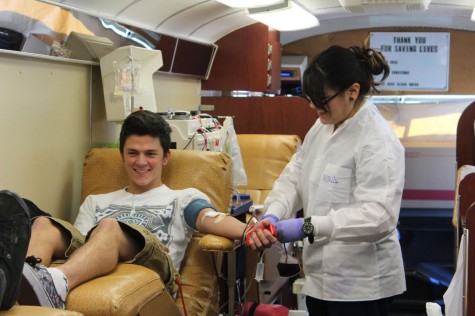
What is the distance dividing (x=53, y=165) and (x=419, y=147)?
4.59 m

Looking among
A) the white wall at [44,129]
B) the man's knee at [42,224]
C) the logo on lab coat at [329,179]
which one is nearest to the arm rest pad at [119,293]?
the man's knee at [42,224]

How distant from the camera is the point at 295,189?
296 centimetres

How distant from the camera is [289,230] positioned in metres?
2.65

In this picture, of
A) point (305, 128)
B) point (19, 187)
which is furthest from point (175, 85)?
point (19, 187)

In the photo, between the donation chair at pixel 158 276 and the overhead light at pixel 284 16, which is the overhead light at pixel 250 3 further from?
the donation chair at pixel 158 276

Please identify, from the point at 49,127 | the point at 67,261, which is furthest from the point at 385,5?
the point at 67,261

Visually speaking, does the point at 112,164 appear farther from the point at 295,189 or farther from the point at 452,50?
the point at 452,50

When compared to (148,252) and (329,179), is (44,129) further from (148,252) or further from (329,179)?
(329,179)

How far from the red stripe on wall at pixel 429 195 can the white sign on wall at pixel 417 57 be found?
112 centimetres

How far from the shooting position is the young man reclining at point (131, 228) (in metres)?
2.42

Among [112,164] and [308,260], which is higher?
[112,164]

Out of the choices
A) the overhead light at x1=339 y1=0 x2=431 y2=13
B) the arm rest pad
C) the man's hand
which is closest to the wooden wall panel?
the overhead light at x1=339 y1=0 x2=431 y2=13

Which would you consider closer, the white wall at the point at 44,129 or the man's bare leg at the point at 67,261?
the man's bare leg at the point at 67,261

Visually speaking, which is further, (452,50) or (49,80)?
(452,50)
